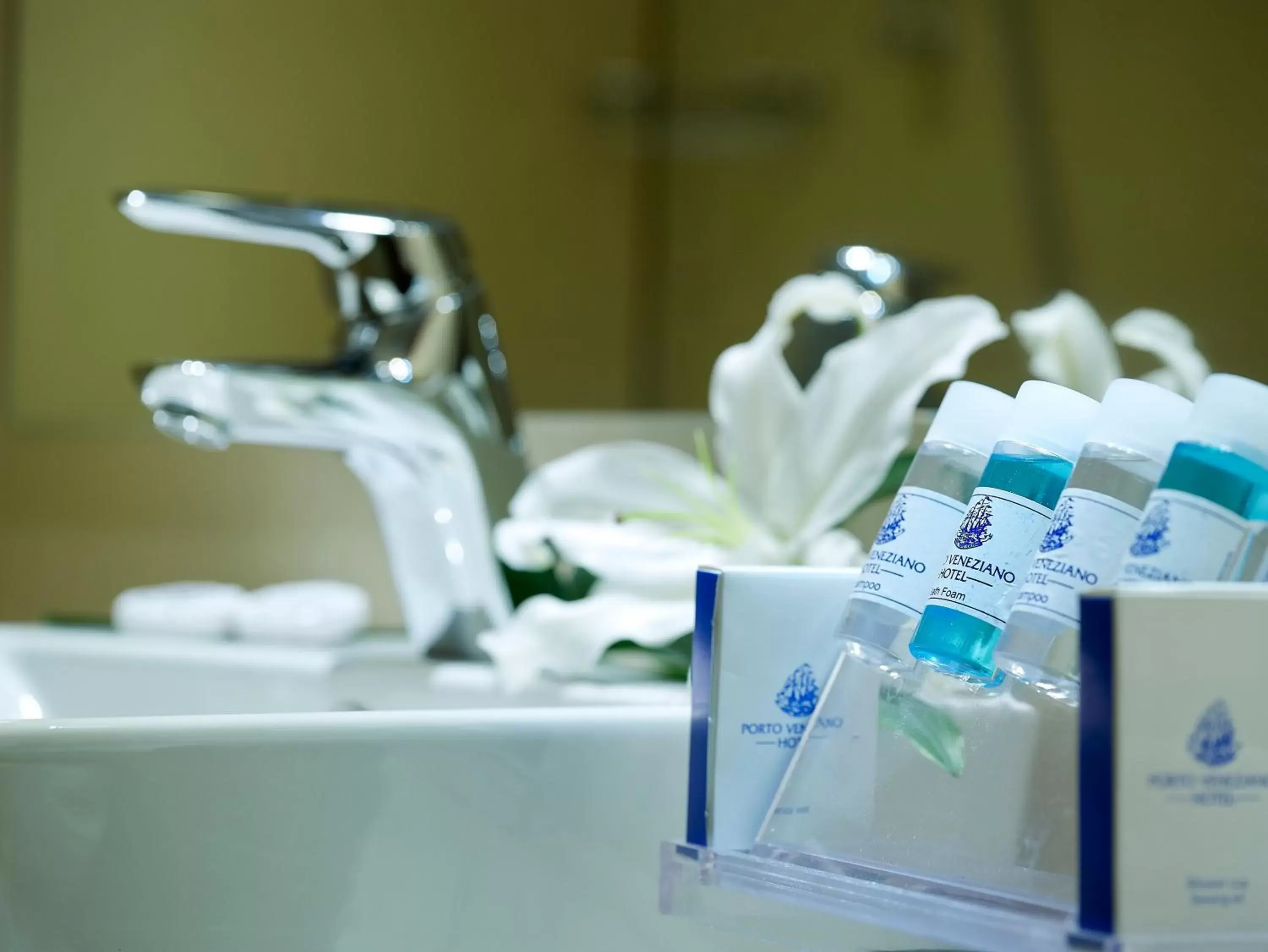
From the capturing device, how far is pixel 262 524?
86cm

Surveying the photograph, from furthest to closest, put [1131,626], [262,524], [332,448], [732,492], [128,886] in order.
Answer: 1. [262,524]
2. [332,448]
3. [732,492]
4. [128,886]
5. [1131,626]

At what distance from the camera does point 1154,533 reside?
280 mm

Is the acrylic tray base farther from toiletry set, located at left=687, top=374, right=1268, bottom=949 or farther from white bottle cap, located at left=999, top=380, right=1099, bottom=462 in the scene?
white bottle cap, located at left=999, top=380, right=1099, bottom=462

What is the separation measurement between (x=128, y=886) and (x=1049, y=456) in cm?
25

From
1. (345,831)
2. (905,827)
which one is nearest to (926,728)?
(905,827)

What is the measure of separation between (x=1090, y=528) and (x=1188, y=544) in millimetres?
24

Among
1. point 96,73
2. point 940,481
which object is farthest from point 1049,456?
point 96,73

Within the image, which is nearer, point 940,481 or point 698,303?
point 940,481

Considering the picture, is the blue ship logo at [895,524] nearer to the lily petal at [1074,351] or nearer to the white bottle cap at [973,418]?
the white bottle cap at [973,418]

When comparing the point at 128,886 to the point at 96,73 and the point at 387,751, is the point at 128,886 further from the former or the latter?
the point at 96,73

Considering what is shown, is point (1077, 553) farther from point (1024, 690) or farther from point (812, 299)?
point (812, 299)

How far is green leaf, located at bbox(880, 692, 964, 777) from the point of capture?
1.06ft

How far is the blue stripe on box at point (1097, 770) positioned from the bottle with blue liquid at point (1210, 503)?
0.03 meters

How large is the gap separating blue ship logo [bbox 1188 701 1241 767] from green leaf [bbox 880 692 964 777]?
2.8 inches
